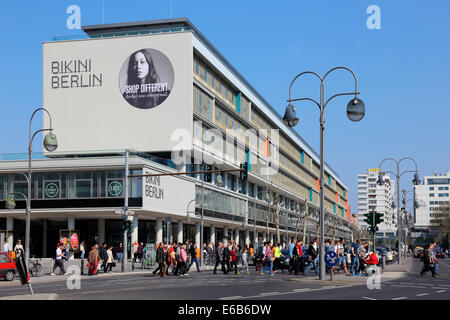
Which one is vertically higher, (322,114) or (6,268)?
(322,114)

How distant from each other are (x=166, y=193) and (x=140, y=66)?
13.2 m

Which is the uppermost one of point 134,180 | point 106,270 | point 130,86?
point 130,86

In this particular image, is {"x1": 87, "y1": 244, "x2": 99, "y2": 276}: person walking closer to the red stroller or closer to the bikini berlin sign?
the red stroller

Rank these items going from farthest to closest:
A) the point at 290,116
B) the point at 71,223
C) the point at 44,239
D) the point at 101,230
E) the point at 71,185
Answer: the point at 44,239 < the point at 101,230 < the point at 71,223 < the point at 71,185 < the point at 290,116

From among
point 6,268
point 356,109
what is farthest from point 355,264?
point 6,268

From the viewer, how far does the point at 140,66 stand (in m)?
62.2

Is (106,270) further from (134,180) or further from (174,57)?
(174,57)

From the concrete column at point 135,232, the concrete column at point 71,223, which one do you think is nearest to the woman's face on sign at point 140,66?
the concrete column at point 135,232

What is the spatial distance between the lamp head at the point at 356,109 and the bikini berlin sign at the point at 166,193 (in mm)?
31368

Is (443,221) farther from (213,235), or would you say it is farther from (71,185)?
(71,185)

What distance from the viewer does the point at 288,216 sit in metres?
106
